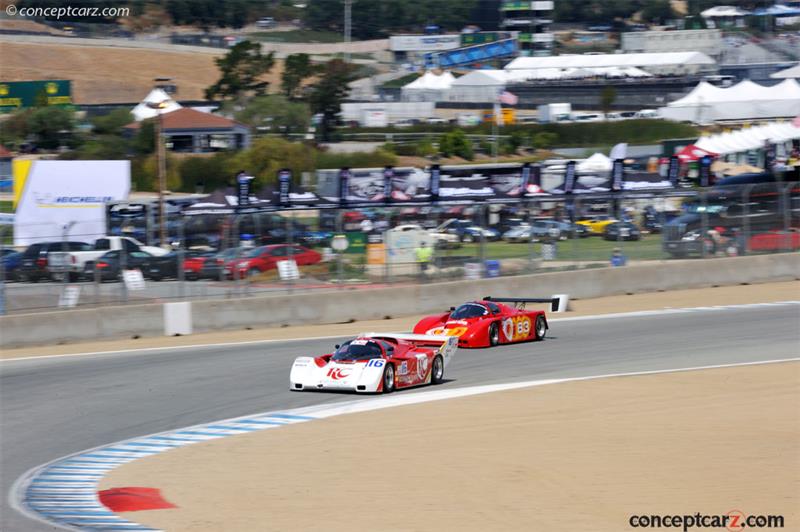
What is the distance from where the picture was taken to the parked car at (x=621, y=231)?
26036 millimetres

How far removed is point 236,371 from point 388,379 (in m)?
3.25

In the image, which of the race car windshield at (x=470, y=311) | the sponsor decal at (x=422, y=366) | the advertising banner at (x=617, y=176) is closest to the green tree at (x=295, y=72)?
the advertising banner at (x=617, y=176)

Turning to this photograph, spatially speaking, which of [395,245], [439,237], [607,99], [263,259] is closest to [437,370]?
[263,259]

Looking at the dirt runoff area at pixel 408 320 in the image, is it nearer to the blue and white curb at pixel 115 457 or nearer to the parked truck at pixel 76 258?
the parked truck at pixel 76 258

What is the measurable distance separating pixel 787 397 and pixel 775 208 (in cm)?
1340

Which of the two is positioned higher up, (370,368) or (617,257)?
(617,257)

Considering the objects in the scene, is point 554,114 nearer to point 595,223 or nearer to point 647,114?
point 647,114

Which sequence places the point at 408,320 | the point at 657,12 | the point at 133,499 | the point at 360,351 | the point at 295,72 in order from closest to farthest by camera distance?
the point at 133,499 → the point at 360,351 → the point at 408,320 → the point at 295,72 → the point at 657,12

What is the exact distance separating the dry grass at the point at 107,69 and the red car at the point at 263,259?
82867 mm

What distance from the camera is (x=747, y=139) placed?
53.6 m

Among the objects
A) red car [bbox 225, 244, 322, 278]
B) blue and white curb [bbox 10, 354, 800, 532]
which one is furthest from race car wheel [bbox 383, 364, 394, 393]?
red car [bbox 225, 244, 322, 278]

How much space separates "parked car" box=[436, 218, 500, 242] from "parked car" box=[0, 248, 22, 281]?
8.96 metres

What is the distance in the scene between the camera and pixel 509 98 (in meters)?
71.2

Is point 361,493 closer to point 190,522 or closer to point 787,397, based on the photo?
point 190,522
